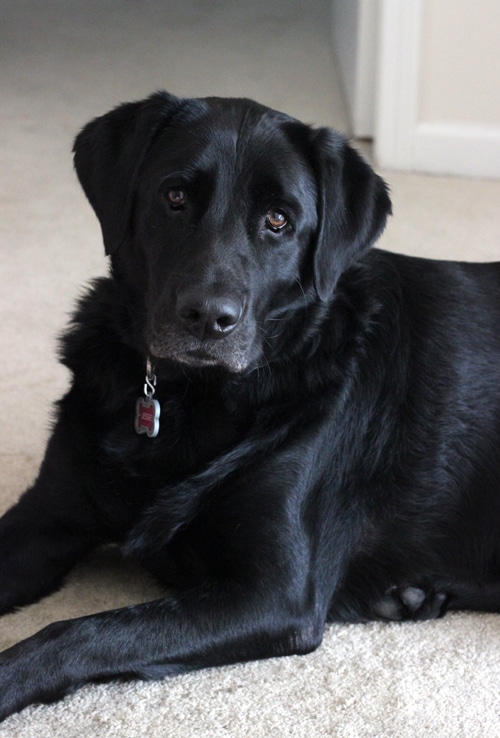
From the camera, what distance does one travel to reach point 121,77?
5039 mm

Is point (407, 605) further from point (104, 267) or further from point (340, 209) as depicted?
point (104, 267)

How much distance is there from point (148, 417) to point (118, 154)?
470 millimetres

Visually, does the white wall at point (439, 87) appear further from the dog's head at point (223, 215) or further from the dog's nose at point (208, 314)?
the dog's nose at point (208, 314)

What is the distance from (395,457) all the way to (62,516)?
0.62m

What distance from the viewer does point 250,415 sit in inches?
74.9

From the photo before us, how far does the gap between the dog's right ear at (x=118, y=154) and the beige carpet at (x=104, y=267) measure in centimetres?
69

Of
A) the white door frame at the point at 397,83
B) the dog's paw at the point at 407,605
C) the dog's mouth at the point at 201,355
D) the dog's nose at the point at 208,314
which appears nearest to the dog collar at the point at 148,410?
the dog's mouth at the point at 201,355

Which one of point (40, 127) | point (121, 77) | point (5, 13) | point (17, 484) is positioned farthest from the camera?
point (5, 13)

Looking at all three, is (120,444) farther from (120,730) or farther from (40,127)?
(40,127)

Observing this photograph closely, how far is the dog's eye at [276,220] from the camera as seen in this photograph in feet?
6.05

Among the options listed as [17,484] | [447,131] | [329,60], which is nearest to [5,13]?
[329,60]

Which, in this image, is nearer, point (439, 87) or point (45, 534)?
point (45, 534)

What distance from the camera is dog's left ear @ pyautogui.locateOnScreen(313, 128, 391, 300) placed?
189cm

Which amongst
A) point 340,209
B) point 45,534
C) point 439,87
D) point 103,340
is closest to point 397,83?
point 439,87
